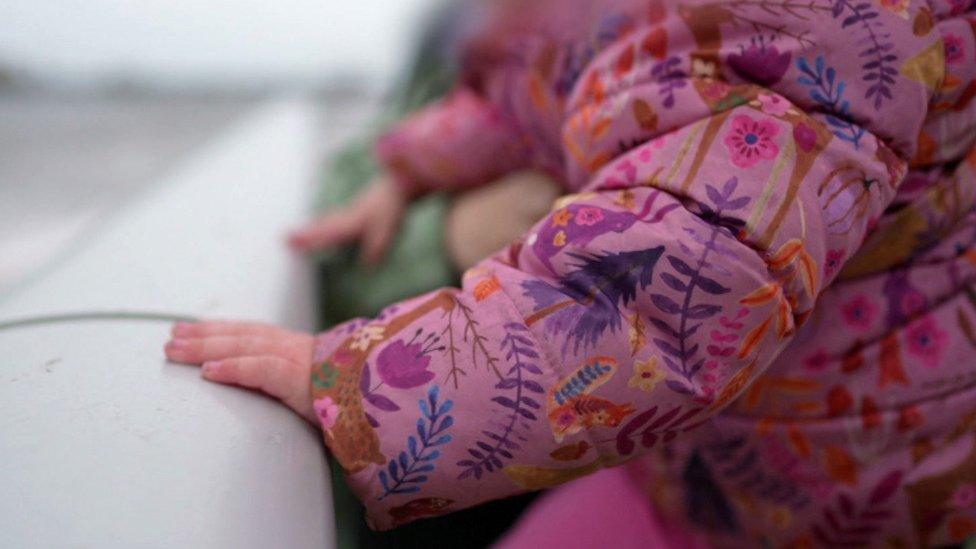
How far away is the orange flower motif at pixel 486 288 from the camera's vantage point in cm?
35

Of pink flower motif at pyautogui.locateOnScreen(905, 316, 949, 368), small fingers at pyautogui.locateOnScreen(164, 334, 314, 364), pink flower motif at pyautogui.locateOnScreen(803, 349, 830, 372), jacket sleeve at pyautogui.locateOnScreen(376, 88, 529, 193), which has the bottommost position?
jacket sleeve at pyautogui.locateOnScreen(376, 88, 529, 193)

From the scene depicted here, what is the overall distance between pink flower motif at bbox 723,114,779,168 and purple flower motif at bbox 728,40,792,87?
3 cm

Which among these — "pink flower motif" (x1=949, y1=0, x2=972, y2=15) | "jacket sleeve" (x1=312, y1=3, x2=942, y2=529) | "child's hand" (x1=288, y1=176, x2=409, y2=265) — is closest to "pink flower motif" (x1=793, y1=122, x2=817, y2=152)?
"jacket sleeve" (x1=312, y1=3, x2=942, y2=529)

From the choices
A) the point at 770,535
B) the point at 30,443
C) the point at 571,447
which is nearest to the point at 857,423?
the point at 770,535

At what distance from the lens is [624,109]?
1.29ft

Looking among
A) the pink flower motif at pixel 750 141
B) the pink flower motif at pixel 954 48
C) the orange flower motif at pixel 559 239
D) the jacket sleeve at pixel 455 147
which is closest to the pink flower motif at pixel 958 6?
the pink flower motif at pixel 954 48

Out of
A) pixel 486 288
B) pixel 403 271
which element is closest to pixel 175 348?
pixel 486 288

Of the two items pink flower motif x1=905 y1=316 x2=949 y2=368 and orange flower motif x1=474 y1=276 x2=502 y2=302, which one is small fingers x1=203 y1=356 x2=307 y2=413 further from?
pink flower motif x1=905 y1=316 x2=949 y2=368

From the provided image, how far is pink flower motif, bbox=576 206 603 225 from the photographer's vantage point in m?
0.35

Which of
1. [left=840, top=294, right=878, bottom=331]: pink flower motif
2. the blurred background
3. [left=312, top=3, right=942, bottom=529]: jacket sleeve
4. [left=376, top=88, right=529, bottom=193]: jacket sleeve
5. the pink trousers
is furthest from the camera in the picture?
the blurred background

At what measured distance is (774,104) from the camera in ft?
1.17

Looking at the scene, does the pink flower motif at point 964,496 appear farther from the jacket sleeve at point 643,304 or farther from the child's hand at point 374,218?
the child's hand at point 374,218

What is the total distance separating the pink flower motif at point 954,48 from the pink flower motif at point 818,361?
173 millimetres

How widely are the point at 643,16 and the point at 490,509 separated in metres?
0.43
